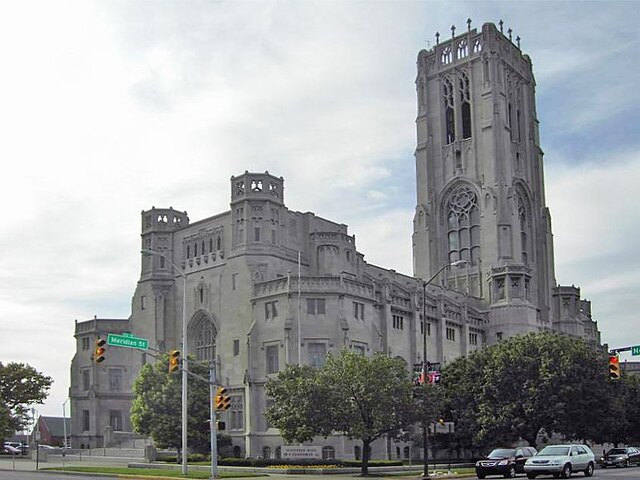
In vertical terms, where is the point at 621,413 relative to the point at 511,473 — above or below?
above

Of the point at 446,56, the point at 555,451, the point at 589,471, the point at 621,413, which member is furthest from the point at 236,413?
the point at 446,56

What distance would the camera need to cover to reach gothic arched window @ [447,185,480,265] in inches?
5017

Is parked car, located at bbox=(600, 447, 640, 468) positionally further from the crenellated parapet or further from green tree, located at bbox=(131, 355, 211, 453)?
green tree, located at bbox=(131, 355, 211, 453)

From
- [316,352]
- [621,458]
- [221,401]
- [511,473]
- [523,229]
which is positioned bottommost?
[621,458]

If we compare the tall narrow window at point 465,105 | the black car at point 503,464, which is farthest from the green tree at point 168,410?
the tall narrow window at point 465,105

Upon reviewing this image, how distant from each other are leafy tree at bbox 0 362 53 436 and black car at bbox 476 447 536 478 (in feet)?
191

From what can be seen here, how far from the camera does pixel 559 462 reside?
43969 millimetres

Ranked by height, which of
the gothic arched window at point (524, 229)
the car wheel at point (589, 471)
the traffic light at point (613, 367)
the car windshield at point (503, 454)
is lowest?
the car wheel at point (589, 471)

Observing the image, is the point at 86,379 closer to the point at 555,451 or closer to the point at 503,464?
the point at 503,464

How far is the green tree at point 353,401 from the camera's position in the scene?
58.8m

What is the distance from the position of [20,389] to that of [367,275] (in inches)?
1513

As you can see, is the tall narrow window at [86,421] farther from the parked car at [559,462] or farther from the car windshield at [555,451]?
the parked car at [559,462]

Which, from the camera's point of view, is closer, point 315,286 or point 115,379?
point 315,286

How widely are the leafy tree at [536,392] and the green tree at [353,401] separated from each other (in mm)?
12637
